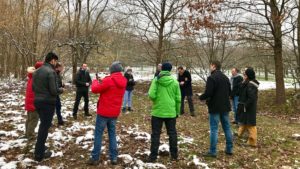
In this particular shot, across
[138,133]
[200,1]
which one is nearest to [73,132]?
[138,133]

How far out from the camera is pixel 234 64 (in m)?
21.8

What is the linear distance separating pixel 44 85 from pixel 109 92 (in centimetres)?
144

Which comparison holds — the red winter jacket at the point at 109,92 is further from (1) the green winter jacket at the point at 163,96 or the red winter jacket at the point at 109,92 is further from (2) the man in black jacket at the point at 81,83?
(2) the man in black jacket at the point at 81,83

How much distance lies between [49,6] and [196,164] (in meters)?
19.1

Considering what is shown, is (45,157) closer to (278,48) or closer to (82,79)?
(82,79)

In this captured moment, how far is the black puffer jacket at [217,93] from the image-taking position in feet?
23.8

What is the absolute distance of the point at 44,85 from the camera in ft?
21.6

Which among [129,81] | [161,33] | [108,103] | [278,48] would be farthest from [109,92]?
[161,33]

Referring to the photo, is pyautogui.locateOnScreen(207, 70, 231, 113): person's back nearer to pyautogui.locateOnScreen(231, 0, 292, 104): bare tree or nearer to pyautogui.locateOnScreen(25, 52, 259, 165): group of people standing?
pyautogui.locateOnScreen(25, 52, 259, 165): group of people standing

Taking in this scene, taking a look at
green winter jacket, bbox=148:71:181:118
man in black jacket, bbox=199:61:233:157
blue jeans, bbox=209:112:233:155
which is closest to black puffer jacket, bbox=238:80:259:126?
blue jeans, bbox=209:112:233:155

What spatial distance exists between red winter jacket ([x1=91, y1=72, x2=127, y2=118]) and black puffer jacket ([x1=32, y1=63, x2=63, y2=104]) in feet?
3.05

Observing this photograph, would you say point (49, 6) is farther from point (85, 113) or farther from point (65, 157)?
point (65, 157)

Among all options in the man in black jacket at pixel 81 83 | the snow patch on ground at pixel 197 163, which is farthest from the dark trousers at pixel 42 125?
the man in black jacket at pixel 81 83

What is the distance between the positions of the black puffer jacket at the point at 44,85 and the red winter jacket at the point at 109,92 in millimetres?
930
